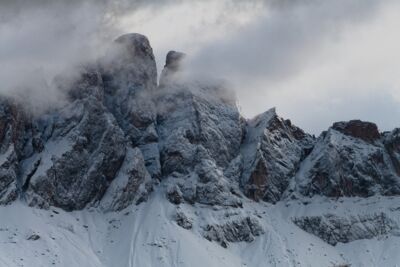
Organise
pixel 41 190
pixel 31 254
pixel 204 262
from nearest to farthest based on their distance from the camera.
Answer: pixel 31 254 → pixel 204 262 → pixel 41 190

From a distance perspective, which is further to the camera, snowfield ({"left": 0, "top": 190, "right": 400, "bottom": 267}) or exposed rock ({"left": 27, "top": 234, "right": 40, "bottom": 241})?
exposed rock ({"left": 27, "top": 234, "right": 40, "bottom": 241})

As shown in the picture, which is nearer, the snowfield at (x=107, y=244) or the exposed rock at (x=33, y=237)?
the snowfield at (x=107, y=244)

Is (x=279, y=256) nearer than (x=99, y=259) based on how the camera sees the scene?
No

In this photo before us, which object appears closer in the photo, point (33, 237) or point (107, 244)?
point (33, 237)

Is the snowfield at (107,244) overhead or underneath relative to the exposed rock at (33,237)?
overhead

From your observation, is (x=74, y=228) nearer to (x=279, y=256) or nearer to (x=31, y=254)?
(x=31, y=254)

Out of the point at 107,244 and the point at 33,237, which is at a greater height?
the point at 107,244

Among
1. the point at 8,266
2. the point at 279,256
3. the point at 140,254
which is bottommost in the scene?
the point at 8,266

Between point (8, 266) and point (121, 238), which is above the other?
point (121, 238)

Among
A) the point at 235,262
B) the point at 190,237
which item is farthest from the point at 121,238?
the point at 235,262

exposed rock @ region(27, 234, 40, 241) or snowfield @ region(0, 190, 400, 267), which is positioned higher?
snowfield @ region(0, 190, 400, 267)

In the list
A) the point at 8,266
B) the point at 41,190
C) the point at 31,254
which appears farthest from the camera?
the point at 41,190
